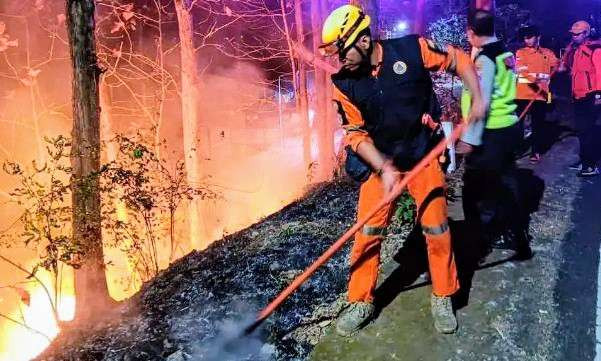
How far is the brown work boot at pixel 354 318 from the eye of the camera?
11.6 ft

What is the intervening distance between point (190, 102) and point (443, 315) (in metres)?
12.2

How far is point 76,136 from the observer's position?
5.73m

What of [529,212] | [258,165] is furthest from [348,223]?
[258,165]

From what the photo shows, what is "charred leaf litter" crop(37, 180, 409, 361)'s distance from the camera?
3.59 metres

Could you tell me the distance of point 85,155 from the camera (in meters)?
5.70

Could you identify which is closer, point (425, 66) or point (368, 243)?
point (425, 66)

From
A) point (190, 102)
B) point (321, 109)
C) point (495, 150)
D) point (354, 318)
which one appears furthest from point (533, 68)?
point (190, 102)

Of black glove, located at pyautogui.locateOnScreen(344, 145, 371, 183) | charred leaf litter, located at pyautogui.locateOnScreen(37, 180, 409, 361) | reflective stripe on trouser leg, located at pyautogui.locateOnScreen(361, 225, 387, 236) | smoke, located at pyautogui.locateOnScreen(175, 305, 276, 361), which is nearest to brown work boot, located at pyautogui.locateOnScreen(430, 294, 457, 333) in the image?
reflective stripe on trouser leg, located at pyautogui.locateOnScreen(361, 225, 387, 236)

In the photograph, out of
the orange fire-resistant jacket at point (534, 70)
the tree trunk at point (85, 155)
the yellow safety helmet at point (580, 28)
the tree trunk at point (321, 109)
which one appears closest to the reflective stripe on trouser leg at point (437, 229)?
the tree trunk at point (85, 155)

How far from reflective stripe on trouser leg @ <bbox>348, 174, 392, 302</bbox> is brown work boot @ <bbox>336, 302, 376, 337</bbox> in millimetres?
49

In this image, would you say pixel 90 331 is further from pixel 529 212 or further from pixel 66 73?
pixel 66 73

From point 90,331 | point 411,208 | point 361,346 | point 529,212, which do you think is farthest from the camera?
point 529,212

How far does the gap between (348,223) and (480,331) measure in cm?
273

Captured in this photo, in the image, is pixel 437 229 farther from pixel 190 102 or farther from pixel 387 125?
pixel 190 102
